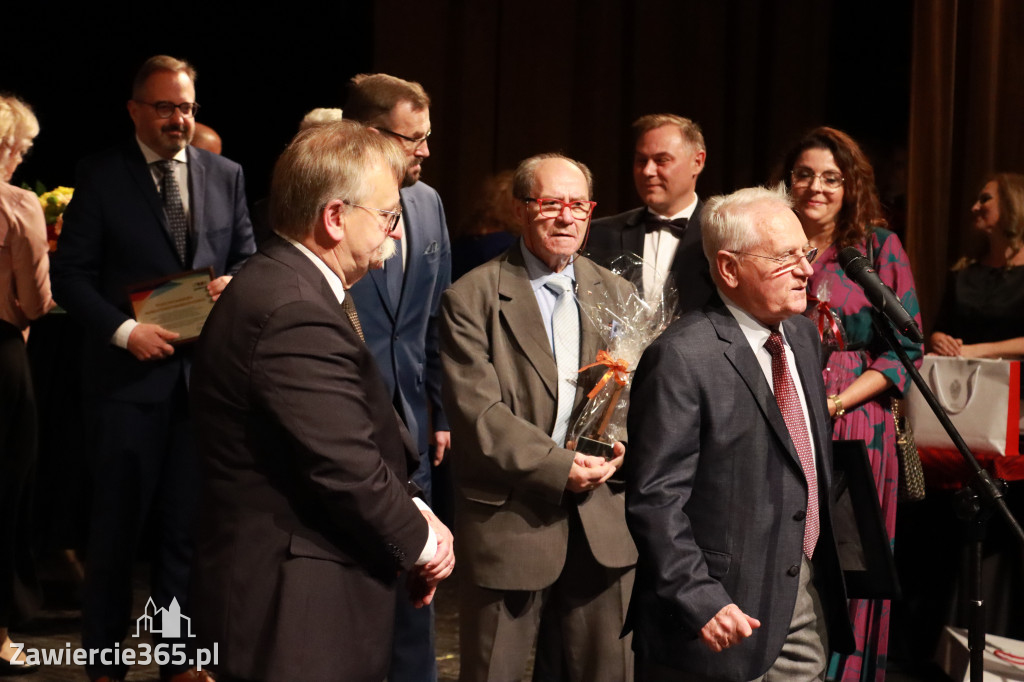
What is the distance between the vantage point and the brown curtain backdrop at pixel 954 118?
491 centimetres

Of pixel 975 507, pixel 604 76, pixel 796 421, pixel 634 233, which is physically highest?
pixel 604 76

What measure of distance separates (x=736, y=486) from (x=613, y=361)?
593mm

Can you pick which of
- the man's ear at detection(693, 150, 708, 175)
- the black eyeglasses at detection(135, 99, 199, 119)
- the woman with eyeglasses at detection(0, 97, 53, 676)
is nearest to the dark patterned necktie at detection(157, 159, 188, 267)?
the black eyeglasses at detection(135, 99, 199, 119)

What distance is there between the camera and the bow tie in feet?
11.9

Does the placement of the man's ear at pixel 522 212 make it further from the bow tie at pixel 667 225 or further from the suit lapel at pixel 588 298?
the bow tie at pixel 667 225

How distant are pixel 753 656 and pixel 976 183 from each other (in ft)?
10.7

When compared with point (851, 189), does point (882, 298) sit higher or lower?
lower

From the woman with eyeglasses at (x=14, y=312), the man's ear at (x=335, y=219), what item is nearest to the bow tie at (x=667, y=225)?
the man's ear at (x=335, y=219)

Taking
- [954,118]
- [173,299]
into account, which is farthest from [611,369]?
[954,118]

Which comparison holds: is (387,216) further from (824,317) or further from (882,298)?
(824,317)

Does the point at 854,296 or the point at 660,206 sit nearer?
the point at 854,296

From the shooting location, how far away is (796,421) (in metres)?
2.44

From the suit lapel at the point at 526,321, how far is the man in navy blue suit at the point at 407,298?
0.45 m

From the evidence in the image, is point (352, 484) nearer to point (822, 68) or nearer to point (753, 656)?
point (753, 656)
